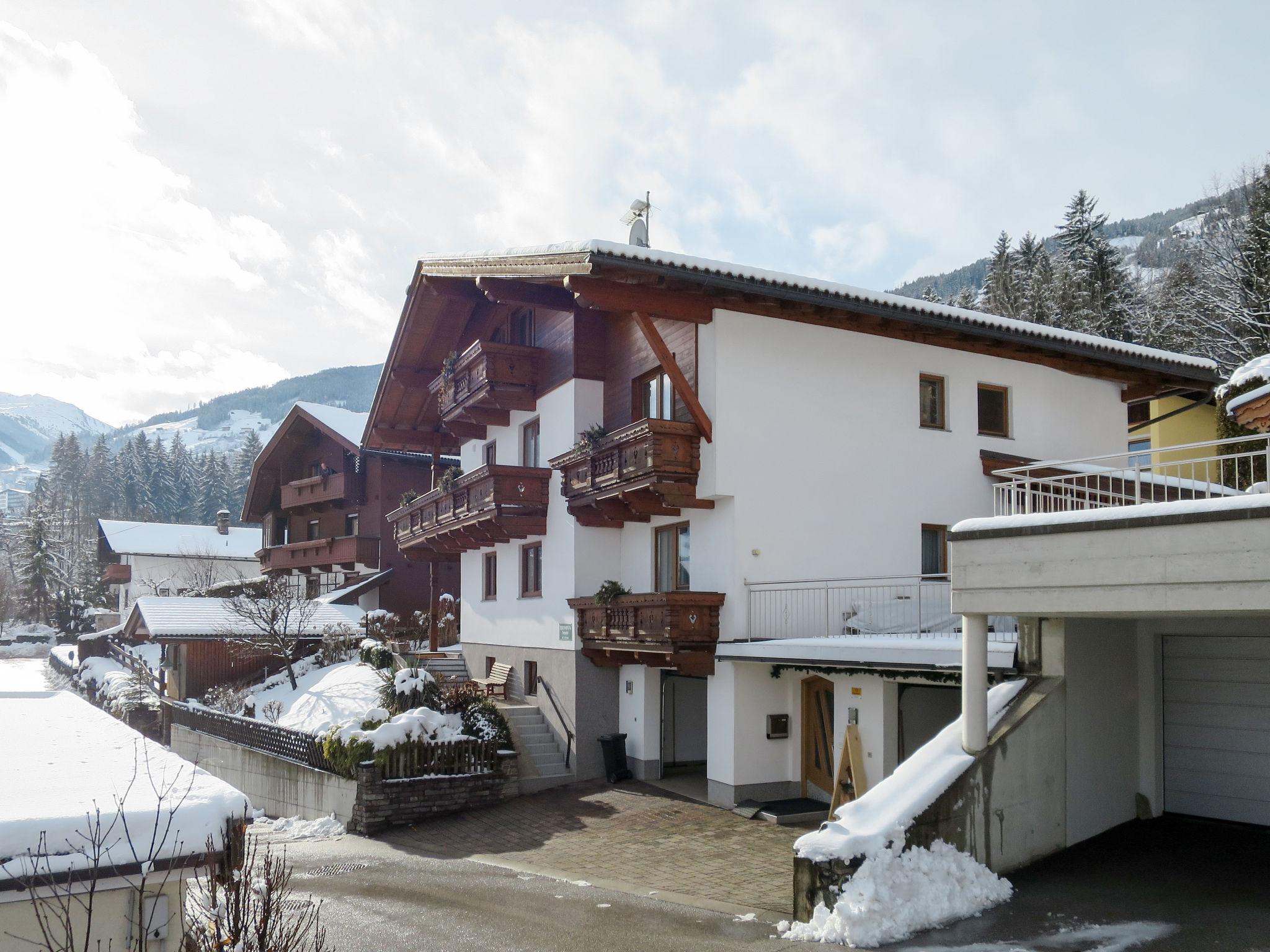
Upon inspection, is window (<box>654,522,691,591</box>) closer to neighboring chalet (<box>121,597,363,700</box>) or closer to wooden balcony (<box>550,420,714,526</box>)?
wooden balcony (<box>550,420,714,526</box>)

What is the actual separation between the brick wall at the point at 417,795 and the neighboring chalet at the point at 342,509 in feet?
52.3

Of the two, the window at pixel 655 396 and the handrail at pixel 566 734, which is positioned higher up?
the window at pixel 655 396

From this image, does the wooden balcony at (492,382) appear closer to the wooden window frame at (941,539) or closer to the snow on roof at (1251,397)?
the wooden window frame at (941,539)

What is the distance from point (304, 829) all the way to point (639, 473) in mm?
9342

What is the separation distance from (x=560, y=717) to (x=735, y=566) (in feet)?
20.6

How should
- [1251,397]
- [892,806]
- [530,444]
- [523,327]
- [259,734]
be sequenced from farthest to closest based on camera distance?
[523,327] → [530,444] → [259,734] → [1251,397] → [892,806]

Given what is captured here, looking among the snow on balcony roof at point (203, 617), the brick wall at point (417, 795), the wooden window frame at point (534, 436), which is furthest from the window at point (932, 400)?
the snow on balcony roof at point (203, 617)

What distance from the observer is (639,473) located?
722 inches

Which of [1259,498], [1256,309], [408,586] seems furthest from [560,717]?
[1256,309]

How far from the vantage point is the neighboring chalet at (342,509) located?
3972 centimetres

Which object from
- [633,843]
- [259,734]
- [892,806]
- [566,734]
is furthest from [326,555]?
[892,806]

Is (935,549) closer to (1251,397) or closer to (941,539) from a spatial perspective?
(941,539)

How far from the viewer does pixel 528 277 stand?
19.7 m

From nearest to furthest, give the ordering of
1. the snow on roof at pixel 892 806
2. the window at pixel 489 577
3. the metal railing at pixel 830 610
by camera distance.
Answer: the snow on roof at pixel 892 806
the metal railing at pixel 830 610
the window at pixel 489 577
